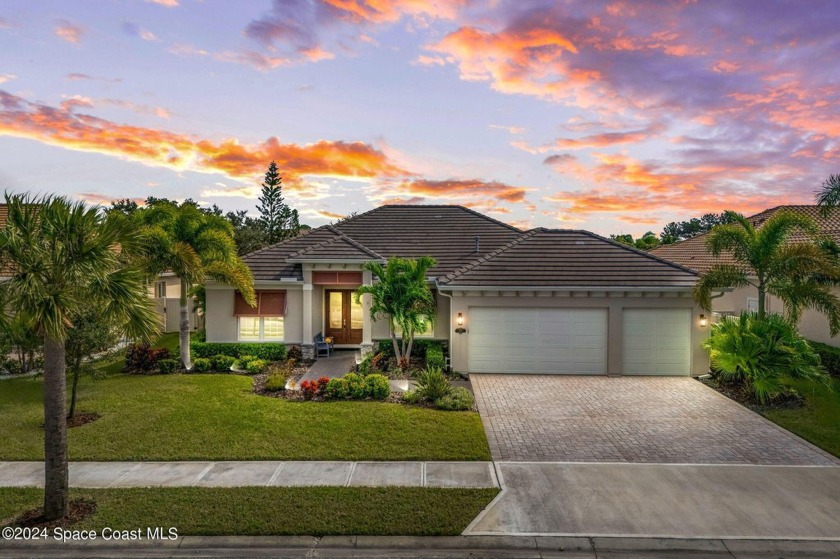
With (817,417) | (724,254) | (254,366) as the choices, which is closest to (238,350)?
(254,366)

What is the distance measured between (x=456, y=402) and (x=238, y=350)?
9.56 meters

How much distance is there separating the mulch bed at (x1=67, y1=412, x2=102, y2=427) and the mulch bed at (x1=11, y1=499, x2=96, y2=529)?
4496 mm

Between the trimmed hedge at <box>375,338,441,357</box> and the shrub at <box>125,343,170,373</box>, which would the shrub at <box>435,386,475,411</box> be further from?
the shrub at <box>125,343,170,373</box>

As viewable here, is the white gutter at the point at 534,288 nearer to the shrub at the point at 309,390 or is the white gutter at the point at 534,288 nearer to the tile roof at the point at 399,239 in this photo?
the tile roof at the point at 399,239

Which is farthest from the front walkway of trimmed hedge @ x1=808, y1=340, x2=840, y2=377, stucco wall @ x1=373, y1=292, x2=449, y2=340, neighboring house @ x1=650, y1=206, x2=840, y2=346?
Answer: trimmed hedge @ x1=808, y1=340, x2=840, y2=377

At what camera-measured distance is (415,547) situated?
18.4 feet

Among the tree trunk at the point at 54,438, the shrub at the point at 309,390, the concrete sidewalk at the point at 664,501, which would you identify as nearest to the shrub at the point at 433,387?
the shrub at the point at 309,390

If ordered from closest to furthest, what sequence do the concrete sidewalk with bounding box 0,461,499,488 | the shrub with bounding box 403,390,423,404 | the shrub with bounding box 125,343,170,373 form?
1. the concrete sidewalk with bounding box 0,461,499,488
2. the shrub with bounding box 403,390,423,404
3. the shrub with bounding box 125,343,170,373

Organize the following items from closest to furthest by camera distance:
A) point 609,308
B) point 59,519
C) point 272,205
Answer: point 59,519 < point 609,308 < point 272,205

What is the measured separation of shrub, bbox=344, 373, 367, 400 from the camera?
12.0m

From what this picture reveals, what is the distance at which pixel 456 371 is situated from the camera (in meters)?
15.1

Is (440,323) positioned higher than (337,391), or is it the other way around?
(440,323)

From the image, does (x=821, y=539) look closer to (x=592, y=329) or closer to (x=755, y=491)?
(x=755, y=491)

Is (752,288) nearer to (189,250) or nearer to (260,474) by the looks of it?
(260,474)
